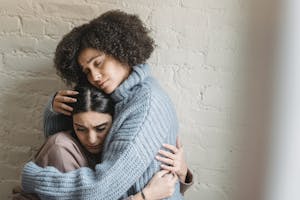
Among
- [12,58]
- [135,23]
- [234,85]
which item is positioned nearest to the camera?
[135,23]

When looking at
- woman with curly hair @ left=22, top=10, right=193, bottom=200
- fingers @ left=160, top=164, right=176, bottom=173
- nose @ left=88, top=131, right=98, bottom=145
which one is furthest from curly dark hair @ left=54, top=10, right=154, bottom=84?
fingers @ left=160, top=164, right=176, bottom=173

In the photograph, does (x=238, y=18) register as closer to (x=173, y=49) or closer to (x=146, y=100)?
(x=173, y=49)

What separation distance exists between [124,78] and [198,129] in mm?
378

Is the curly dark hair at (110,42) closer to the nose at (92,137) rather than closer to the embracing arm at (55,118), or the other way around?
the embracing arm at (55,118)

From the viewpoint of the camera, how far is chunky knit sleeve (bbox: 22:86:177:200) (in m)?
1.18

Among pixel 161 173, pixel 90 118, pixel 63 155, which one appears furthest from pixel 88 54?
pixel 161 173

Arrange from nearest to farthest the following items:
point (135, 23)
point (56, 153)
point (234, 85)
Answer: point (56, 153) < point (135, 23) < point (234, 85)

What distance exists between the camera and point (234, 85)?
4.97 feet

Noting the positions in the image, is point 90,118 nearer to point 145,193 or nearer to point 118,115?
point 118,115

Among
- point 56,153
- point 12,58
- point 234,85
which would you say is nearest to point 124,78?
point 56,153

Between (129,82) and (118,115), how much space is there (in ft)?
0.35

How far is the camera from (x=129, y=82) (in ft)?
4.27

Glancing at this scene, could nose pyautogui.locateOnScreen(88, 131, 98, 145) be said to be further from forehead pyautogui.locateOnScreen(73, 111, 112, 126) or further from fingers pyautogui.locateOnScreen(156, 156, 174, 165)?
fingers pyautogui.locateOnScreen(156, 156, 174, 165)

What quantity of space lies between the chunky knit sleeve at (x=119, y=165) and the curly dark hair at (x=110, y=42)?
151 millimetres
